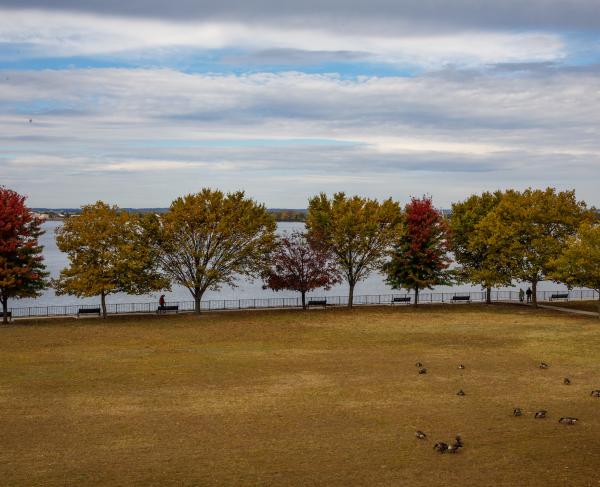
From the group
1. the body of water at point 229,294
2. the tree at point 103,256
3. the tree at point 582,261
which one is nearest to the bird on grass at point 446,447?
the tree at point 582,261

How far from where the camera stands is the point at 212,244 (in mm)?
60219

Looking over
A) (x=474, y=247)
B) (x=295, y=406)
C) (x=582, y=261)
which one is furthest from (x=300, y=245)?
(x=295, y=406)

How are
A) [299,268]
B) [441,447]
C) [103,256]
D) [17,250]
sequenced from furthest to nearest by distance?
[299,268], [103,256], [17,250], [441,447]

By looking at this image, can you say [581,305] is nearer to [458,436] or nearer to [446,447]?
[458,436]

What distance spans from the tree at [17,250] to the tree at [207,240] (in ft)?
31.2

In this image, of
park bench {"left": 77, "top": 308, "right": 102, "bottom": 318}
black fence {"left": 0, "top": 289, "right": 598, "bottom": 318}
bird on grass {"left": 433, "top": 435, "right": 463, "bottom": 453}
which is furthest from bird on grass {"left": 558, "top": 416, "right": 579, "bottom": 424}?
park bench {"left": 77, "top": 308, "right": 102, "bottom": 318}

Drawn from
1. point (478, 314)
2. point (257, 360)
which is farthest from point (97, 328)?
point (478, 314)

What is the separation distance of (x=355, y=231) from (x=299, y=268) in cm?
617

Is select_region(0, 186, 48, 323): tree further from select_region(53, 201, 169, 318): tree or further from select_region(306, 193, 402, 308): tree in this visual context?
Answer: select_region(306, 193, 402, 308): tree

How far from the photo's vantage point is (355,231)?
63.2 m

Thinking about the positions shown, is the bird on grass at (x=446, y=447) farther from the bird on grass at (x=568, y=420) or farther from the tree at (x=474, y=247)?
the tree at (x=474, y=247)

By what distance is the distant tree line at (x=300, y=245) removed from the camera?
55.4m

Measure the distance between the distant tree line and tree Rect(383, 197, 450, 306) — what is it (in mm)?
92

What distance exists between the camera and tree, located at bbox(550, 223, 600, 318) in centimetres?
5516
